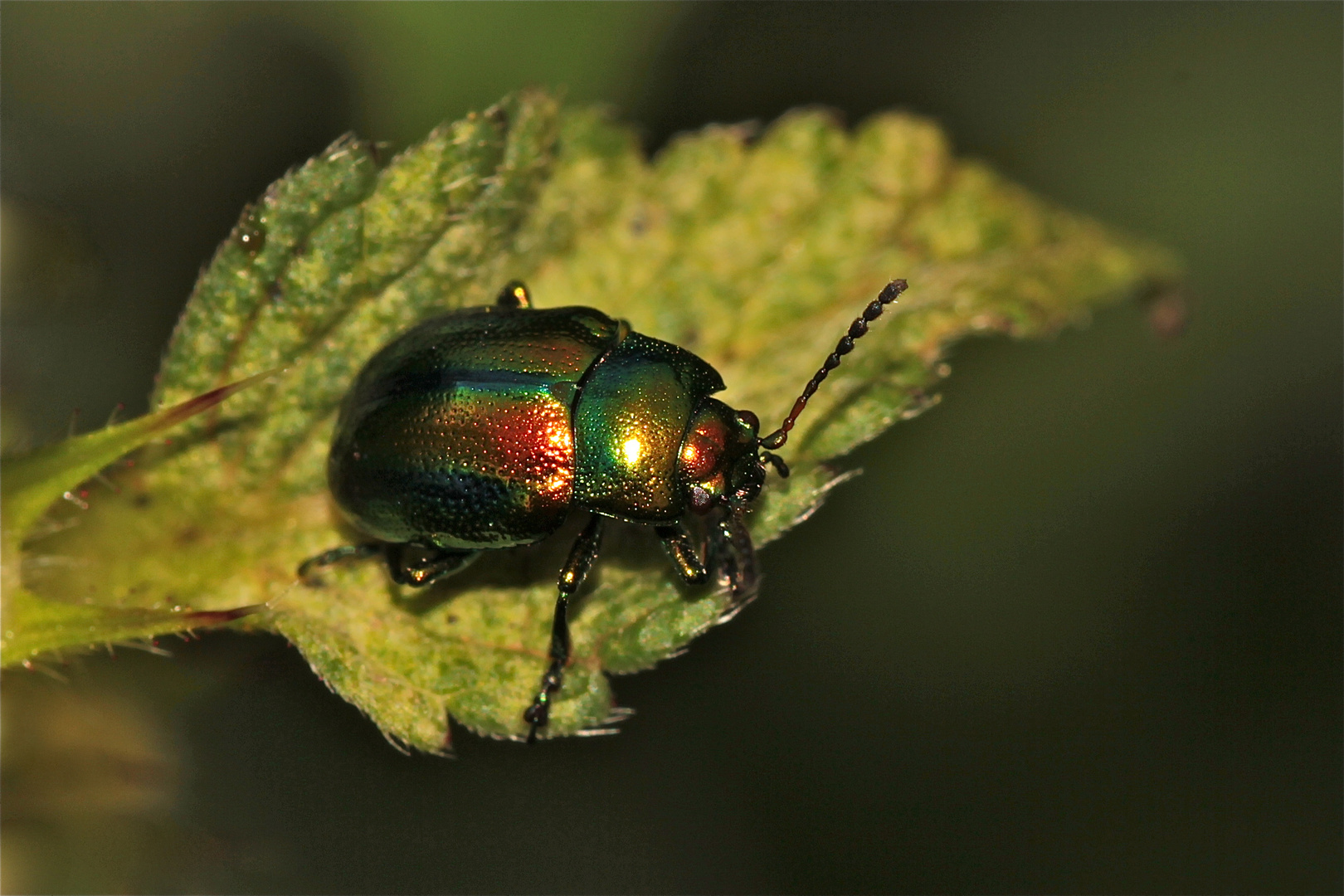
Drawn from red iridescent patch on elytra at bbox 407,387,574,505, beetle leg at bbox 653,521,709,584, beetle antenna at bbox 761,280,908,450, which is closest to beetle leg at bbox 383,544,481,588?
red iridescent patch on elytra at bbox 407,387,574,505

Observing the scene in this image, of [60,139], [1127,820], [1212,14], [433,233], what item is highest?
[1212,14]

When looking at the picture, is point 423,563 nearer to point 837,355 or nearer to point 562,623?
point 562,623

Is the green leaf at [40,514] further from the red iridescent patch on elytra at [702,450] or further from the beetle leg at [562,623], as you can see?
the red iridescent patch on elytra at [702,450]

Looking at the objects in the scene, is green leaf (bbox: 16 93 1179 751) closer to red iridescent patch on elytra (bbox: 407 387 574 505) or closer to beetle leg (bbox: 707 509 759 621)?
beetle leg (bbox: 707 509 759 621)

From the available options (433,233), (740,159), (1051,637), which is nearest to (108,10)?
(433,233)

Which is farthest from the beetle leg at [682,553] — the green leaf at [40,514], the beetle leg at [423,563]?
the green leaf at [40,514]

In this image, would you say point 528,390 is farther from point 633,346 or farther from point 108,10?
point 108,10
